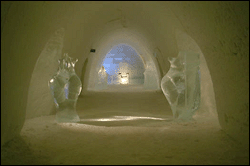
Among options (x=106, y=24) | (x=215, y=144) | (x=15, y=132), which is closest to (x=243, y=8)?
(x=215, y=144)

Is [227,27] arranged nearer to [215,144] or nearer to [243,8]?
[243,8]

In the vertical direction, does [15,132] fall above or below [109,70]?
below

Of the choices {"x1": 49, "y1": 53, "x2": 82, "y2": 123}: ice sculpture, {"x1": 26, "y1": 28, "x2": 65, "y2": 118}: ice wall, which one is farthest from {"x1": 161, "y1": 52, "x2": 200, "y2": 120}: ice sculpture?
{"x1": 26, "y1": 28, "x2": 65, "y2": 118}: ice wall

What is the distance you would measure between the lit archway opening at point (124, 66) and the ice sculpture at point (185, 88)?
51.7 feet

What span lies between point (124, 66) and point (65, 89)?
16.4 m

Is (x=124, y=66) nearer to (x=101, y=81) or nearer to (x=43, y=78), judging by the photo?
(x=101, y=81)

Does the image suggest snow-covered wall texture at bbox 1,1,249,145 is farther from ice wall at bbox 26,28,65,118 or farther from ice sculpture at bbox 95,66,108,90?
ice sculpture at bbox 95,66,108,90

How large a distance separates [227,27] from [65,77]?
287cm

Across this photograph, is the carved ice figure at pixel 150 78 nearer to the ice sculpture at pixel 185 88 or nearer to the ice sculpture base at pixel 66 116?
the ice sculpture at pixel 185 88

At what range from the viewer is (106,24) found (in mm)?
7074

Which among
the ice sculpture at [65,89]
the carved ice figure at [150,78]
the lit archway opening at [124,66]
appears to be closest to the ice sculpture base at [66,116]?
the ice sculpture at [65,89]

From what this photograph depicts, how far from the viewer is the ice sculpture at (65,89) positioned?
12.6 feet

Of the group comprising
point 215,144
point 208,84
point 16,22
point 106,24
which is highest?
point 106,24

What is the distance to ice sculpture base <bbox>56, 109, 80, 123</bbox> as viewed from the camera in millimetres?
3871
